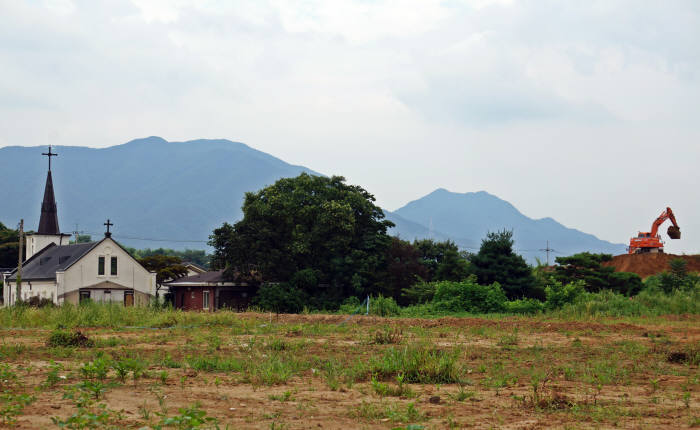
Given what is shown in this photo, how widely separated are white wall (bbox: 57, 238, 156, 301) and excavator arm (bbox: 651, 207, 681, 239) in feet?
150

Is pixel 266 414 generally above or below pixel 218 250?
below

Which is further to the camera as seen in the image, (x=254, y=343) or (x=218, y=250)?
(x=218, y=250)

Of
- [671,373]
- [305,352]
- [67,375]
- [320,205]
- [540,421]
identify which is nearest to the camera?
[540,421]

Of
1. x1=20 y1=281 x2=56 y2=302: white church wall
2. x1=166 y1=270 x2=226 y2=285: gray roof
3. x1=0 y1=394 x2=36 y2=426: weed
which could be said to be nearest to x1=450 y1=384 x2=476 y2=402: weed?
x1=0 y1=394 x2=36 y2=426: weed

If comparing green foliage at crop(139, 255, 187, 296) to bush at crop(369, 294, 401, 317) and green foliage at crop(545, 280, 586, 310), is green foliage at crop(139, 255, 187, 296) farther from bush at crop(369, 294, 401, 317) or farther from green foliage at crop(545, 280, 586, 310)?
green foliage at crop(545, 280, 586, 310)

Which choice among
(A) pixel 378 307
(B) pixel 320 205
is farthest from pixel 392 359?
(B) pixel 320 205

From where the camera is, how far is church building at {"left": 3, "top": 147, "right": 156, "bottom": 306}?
55094mm

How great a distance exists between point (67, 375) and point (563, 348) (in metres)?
11.7

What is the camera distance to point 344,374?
12.6 m

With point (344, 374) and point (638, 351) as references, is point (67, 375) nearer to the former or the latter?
point (344, 374)

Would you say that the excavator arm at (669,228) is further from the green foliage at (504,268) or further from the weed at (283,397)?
the weed at (283,397)

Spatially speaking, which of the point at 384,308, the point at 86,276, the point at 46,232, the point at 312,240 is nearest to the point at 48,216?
the point at 46,232

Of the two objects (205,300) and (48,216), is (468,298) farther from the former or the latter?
(48,216)

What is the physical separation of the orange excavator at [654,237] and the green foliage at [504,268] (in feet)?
96.8
